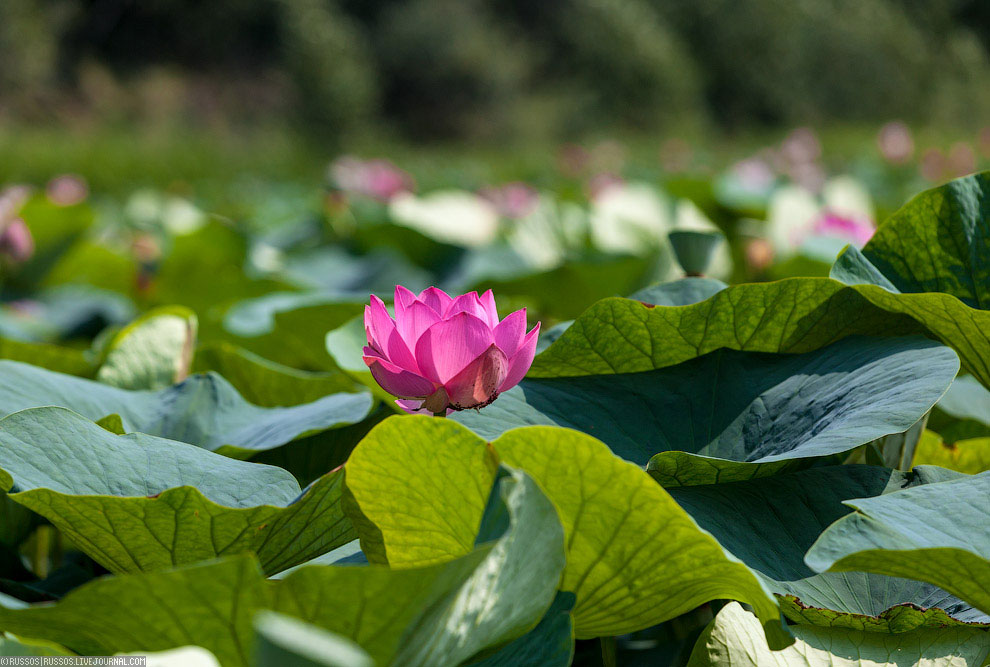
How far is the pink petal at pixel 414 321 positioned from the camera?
0.51 metres

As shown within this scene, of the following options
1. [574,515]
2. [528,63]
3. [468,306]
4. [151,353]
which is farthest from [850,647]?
[528,63]

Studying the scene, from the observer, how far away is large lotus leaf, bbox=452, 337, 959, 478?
47cm

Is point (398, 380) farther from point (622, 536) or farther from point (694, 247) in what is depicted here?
point (694, 247)

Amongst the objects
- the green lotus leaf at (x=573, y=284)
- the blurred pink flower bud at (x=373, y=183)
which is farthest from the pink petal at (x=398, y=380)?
the blurred pink flower bud at (x=373, y=183)

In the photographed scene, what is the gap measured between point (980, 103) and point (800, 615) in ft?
47.6

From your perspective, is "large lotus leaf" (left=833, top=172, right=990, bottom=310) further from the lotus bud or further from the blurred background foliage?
the blurred background foliage

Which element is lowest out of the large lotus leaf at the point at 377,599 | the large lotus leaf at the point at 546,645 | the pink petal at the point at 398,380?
the large lotus leaf at the point at 546,645

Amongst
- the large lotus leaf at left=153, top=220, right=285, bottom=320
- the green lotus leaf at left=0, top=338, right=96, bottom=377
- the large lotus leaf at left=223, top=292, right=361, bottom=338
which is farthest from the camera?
the large lotus leaf at left=153, top=220, right=285, bottom=320

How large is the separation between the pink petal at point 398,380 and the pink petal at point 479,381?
0.6 inches

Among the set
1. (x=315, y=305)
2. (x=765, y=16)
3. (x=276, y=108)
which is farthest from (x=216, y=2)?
(x=315, y=305)

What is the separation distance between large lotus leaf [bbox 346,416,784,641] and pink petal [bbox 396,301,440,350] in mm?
114

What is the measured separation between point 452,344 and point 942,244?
0.39m

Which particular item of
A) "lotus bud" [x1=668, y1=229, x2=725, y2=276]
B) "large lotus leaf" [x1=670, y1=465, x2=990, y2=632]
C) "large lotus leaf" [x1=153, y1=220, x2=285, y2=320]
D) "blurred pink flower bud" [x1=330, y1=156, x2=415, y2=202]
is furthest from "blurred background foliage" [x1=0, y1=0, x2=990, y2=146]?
"large lotus leaf" [x1=670, y1=465, x2=990, y2=632]

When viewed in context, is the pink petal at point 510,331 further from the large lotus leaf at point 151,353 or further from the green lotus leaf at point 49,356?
the green lotus leaf at point 49,356
